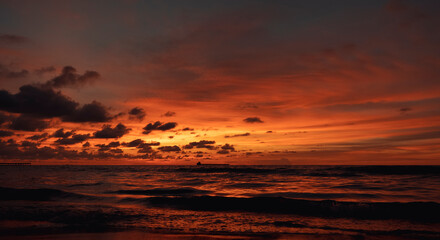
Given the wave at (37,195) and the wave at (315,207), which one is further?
the wave at (37,195)

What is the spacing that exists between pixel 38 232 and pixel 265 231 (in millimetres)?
8750

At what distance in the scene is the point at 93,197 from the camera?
21484mm

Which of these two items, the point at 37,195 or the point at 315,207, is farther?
the point at 37,195

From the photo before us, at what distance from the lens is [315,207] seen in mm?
17547

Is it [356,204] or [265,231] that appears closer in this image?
[265,231]

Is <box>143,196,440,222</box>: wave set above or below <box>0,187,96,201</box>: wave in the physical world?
below

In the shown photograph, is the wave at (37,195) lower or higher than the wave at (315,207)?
higher

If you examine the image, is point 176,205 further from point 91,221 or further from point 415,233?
point 415,233

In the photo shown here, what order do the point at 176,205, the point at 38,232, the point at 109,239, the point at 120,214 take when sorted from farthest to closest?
the point at 176,205 < the point at 120,214 < the point at 38,232 < the point at 109,239

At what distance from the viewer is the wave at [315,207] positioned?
15.7m

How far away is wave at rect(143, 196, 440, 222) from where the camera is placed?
15673 mm

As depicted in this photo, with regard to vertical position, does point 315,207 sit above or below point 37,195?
below

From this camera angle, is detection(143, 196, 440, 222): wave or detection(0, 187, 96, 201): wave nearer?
detection(143, 196, 440, 222): wave

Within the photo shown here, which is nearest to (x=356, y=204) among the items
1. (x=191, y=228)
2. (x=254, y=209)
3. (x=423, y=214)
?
(x=423, y=214)
